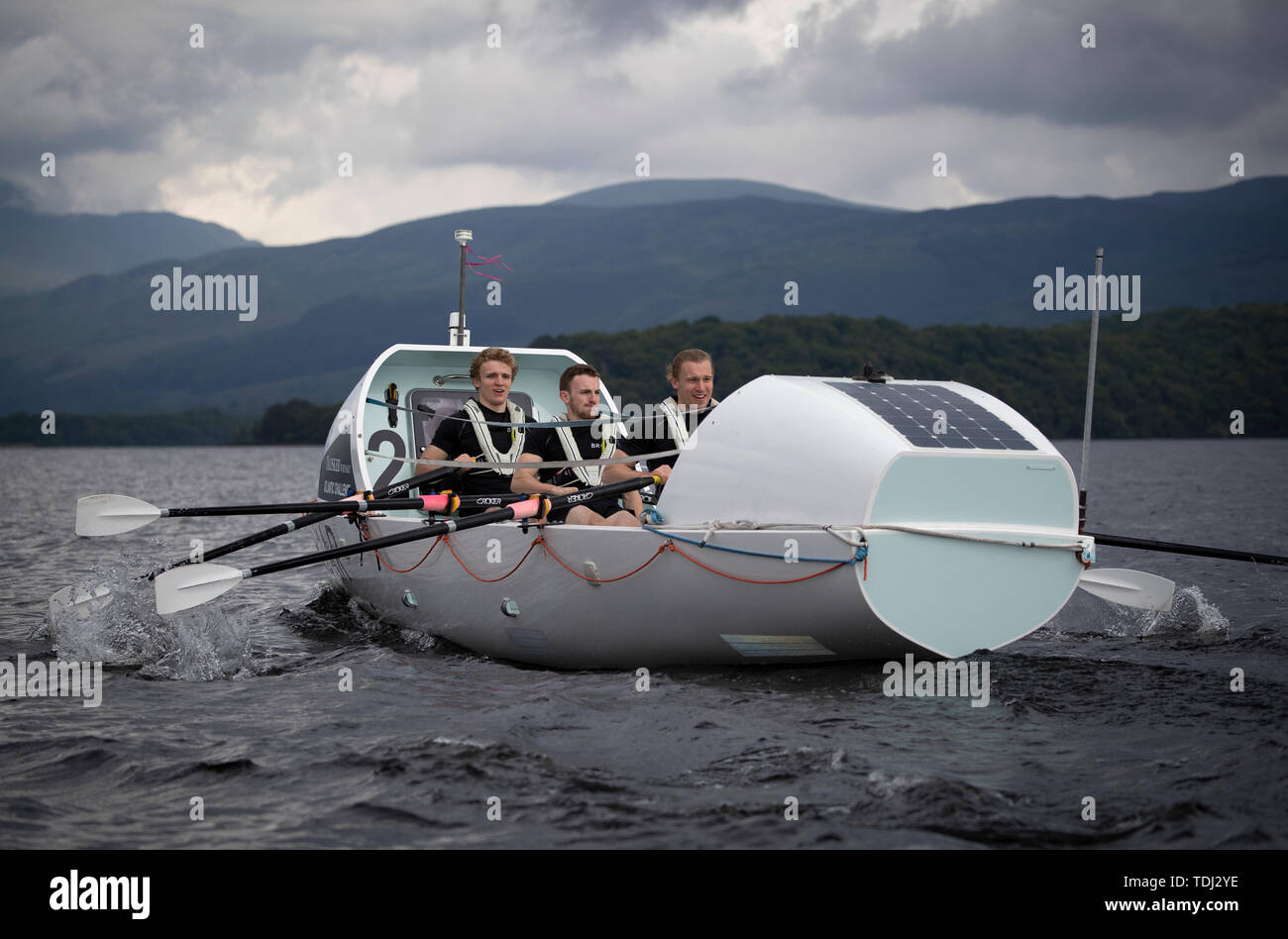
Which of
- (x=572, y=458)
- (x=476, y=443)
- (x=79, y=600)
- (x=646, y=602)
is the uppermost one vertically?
(x=476, y=443)

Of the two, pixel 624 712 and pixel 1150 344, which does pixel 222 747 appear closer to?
pixel 624 712

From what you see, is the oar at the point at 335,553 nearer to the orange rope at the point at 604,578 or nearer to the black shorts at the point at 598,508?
the orange rope at the point at 604,578

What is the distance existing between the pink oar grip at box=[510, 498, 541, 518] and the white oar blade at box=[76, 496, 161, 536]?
3.10m

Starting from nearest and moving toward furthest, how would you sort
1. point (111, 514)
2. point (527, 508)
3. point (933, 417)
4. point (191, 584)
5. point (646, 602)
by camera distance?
point (933, 417) → point (646, 602) → point (527, 508) → point (191, 584) → point (111, 514)

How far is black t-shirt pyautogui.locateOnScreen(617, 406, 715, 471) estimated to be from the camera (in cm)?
953

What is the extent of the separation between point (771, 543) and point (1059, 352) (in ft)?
311

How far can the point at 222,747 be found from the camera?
23.6ft

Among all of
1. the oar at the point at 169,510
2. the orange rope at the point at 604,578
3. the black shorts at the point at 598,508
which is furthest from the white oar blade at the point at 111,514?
the black shorts at the point at 598,508

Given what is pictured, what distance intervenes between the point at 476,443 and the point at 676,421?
1661 mm

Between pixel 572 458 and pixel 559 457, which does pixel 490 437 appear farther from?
pixel 572 458

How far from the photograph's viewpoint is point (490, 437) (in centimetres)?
995

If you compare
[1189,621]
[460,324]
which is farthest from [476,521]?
[1189,621]

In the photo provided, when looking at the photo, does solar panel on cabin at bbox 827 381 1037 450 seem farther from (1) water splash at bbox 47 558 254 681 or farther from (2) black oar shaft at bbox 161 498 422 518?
(1) water splash at bbox 47 558 254 681
